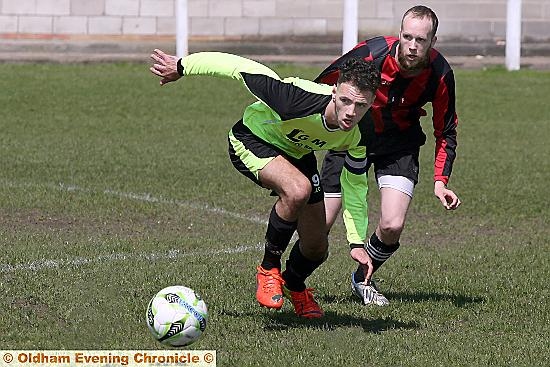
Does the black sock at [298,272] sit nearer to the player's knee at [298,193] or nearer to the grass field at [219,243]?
the grass field at [219,243]

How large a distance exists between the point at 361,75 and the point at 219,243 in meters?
3.48

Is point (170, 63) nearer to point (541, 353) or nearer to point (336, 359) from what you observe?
point (336, 359)

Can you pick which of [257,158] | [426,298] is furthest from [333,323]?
[257,158]

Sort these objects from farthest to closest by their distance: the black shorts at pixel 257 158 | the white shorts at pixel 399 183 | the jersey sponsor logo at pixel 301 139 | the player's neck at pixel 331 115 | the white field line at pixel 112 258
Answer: the white field line at pixel 112 258, the white shorts at pixel 399 183, the black shorts at pixel 257 158, the jersey sponsor logo at pixel 301 139, the player's neck at pixel 331 115

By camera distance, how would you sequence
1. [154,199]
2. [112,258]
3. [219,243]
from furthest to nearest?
[154,199]
[219,243]
[112,258]

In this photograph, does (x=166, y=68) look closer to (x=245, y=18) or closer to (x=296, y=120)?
(x=296, y=120)

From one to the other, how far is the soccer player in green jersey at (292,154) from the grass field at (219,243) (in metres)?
0.28

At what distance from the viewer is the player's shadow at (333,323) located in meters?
7.13

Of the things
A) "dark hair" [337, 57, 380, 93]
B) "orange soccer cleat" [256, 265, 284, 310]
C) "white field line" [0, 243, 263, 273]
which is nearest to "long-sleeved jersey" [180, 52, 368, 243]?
"dark hair" [337, 57, 380, 93]

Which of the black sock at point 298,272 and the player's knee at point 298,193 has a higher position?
the player's knee at point 298,193

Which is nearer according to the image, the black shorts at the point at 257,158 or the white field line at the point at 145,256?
the black shorts at the point at 257,158

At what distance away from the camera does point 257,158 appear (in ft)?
23.7

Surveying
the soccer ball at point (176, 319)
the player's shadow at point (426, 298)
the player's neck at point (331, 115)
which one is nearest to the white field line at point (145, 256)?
the player's shadow at point (426, 298)

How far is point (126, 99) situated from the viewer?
19.1 metres
